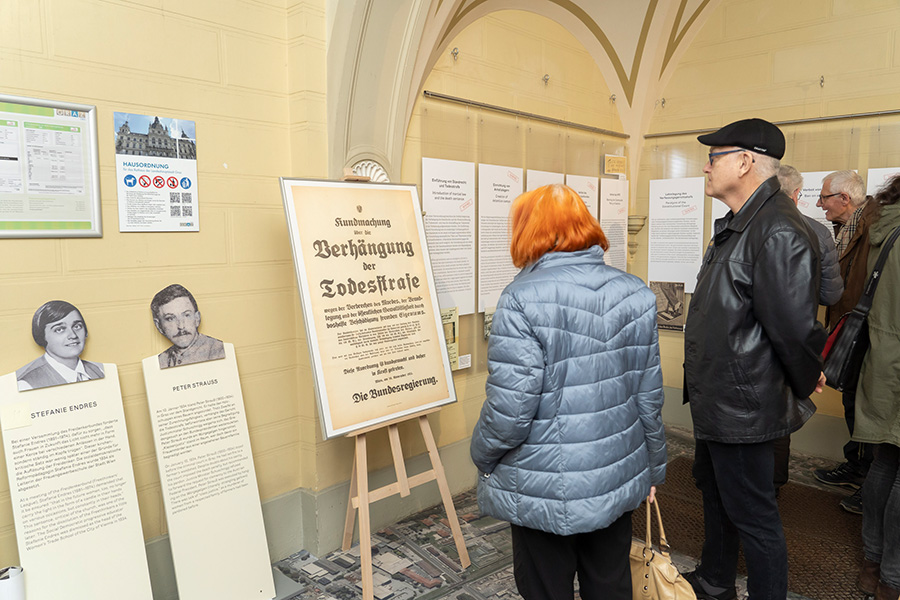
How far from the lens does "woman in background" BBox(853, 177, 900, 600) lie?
7.43ft

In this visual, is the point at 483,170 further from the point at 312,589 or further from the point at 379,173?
the point at 312,589

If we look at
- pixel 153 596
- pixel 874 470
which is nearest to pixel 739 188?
pixel 874 470

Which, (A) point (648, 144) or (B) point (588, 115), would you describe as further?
(A) point (648, 144)

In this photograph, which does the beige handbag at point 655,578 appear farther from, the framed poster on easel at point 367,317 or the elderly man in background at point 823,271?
the elderly man in background at point 823,271

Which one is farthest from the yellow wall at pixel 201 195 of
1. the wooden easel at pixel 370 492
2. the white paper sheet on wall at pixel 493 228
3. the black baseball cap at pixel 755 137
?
the black baseball cap at pixel 755 137

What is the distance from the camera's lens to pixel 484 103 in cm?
344

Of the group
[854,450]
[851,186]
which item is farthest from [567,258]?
[854,450]

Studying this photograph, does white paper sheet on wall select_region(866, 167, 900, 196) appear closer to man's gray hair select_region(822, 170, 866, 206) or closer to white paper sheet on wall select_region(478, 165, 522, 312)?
man's gray hair select_region(822, 170, 866, 206)

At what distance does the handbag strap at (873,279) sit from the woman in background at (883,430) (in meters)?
0.02

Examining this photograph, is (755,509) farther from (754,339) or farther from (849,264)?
(849,264)

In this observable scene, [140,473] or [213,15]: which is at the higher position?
[213,15]

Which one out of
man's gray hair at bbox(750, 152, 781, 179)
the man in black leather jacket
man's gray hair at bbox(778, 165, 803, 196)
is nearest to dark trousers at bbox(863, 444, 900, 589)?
the man in black leather jacket

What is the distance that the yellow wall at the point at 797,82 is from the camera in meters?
3.65

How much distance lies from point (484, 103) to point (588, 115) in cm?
109
